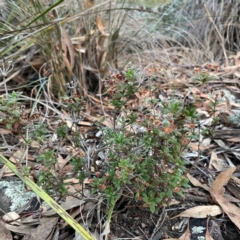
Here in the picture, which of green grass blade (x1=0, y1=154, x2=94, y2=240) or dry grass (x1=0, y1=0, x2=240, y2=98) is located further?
dry grass (x1=0, y1=0, x2=240, y2=98)

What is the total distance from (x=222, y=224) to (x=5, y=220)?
57cm

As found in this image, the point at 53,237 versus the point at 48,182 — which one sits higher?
the point at 48,182

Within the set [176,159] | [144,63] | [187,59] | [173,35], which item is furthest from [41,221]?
[173,35]

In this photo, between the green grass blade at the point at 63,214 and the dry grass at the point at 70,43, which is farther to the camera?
the dry grass at the point at 70,43

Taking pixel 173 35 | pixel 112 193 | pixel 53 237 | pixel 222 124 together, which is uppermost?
pixel 112 193

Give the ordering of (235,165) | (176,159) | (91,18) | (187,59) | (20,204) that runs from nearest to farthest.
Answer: (176,159) < (20,204) < (235,165) < (91,18) < (187,59)

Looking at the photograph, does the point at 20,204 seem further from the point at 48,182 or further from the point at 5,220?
the point at 48,182

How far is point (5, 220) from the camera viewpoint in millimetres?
958

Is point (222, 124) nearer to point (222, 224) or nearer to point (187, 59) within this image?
point (222, 224)

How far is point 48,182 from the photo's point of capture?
0.82 m

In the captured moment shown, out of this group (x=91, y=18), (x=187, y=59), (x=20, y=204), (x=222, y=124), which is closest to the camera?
(x=20, y=204)

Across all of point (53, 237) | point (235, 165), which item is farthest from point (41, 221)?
point (235, 165)

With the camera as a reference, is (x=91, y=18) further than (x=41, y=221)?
Yes

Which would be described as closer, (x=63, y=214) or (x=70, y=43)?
(x=63, y=214)
